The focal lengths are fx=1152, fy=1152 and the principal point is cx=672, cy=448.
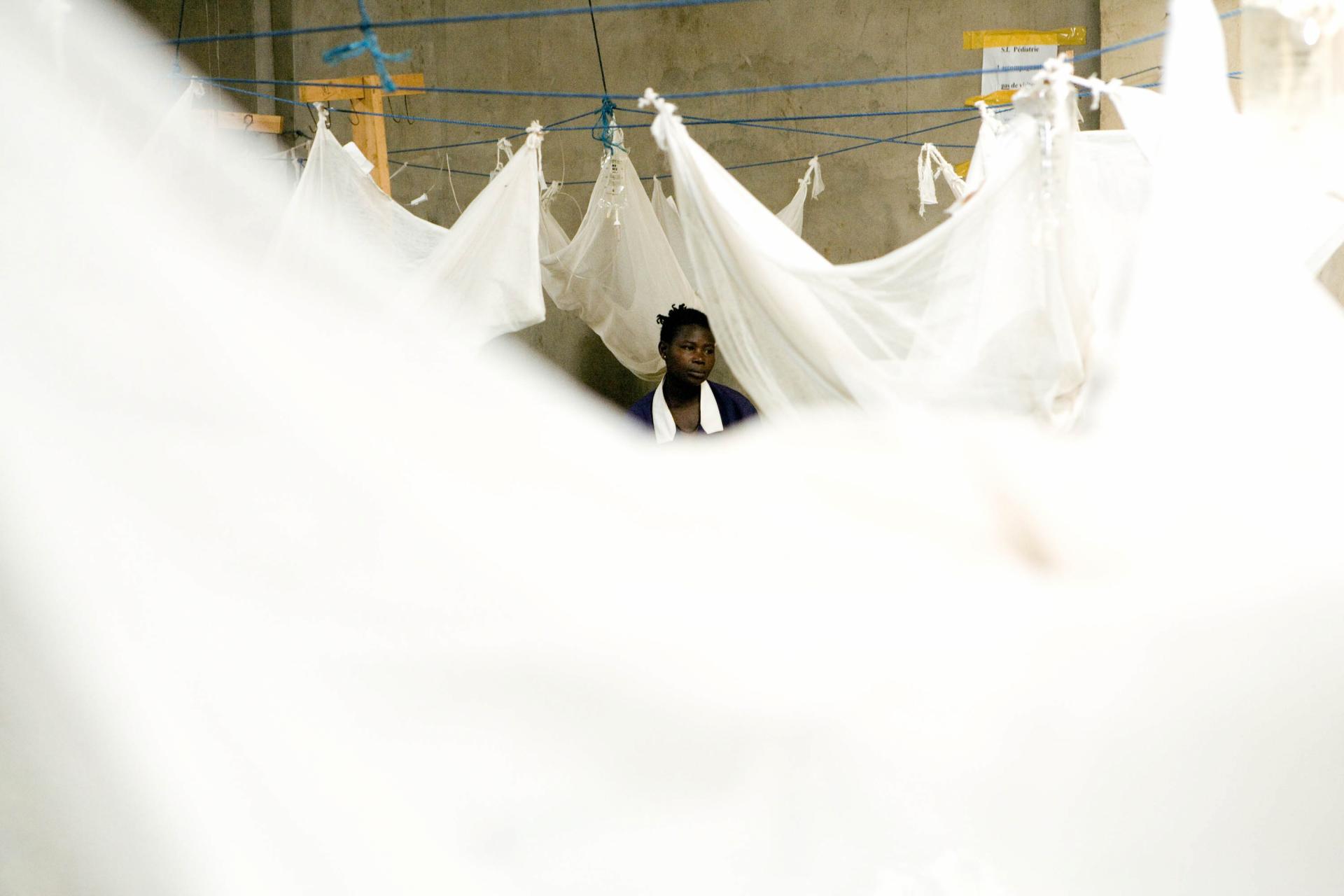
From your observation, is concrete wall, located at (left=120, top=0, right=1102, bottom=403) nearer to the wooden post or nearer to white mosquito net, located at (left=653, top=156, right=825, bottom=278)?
white mosquito net, located at (left=653, top=156, right=825, bottom=278)

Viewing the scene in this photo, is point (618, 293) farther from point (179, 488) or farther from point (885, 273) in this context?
point (179, 488)

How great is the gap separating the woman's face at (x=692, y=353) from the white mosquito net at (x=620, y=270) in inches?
11.6

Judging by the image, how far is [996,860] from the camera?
1.73 meters

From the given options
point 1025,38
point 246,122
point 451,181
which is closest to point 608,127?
point 246,122

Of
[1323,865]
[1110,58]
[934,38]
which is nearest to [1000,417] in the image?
[1323,865]

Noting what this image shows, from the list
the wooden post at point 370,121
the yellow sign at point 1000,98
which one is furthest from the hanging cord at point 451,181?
the yellow sign at point 1000,98

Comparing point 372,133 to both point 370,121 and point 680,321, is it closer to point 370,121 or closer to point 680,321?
point 370,121

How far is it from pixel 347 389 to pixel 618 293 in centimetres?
246

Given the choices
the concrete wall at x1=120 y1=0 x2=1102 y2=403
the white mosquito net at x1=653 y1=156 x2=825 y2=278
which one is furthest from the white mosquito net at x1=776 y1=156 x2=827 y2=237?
the concrete wall at x1=120 y1=0 x2=1102 y2=403

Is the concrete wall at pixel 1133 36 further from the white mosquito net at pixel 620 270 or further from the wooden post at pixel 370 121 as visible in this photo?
the wooden post at pixel 370 121

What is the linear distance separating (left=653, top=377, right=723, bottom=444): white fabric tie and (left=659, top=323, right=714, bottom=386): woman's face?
55mm

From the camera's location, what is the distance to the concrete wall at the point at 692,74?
4590 millimetres

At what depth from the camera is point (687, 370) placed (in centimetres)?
368

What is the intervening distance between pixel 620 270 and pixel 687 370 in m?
0.50
